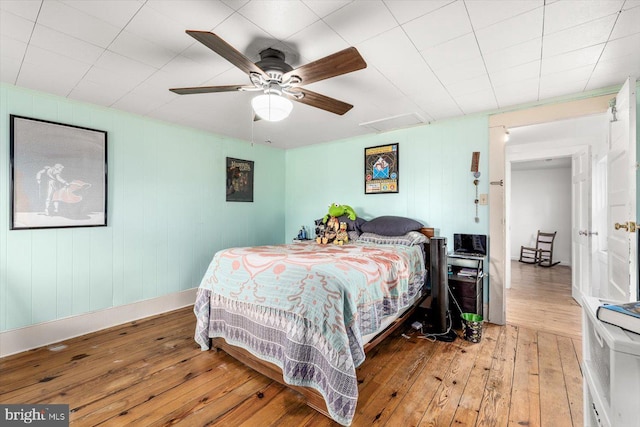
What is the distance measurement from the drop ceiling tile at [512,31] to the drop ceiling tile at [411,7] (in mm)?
422

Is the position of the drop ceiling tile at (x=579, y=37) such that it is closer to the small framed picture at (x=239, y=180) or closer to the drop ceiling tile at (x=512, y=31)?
the drop ceiling tile at (x=512, y=31)

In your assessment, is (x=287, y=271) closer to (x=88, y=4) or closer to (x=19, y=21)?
(x=88, y=4)

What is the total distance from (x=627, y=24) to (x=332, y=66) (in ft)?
5.96

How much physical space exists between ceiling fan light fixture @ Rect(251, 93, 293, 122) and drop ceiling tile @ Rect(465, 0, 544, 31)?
120 cm

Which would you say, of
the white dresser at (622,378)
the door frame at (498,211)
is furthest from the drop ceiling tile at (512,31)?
Answer: the white dresser at (622,378)

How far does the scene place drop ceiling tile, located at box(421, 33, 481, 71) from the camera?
186 centimetres

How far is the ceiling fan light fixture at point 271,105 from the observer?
1.91 m

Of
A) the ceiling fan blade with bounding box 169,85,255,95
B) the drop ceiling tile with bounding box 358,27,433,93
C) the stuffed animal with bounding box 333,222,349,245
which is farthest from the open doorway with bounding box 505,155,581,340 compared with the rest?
the ceiling fan blade with bounding box 169,85,255,95

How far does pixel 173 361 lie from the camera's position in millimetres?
2371

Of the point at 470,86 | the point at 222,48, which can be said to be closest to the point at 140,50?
the point at 222,48

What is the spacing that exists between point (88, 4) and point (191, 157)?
2396mm

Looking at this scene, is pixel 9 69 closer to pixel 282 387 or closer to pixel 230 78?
pixel 230 78

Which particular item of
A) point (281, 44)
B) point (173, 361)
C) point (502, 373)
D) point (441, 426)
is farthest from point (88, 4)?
point (502, 373)

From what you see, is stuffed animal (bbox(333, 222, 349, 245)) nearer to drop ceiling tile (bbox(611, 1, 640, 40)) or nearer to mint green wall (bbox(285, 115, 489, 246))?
mint green wall (bbox(285, 115, 489, 246))
